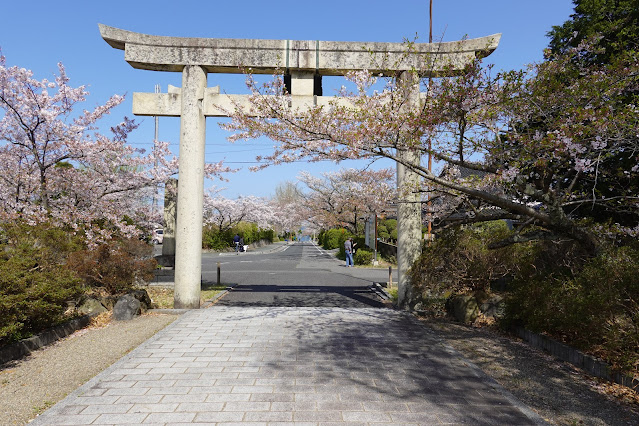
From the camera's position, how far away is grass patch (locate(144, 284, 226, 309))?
411 inches

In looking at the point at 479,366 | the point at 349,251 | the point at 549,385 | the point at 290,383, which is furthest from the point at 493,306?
the point at 349,251

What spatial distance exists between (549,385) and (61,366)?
636 cm

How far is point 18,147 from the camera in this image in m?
11.3

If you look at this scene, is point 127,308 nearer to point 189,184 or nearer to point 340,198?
point 189,184

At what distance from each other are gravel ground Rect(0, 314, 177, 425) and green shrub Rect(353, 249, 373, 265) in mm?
17190

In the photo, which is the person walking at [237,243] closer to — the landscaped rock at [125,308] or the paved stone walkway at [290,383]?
the landscaped rock at [125,308]

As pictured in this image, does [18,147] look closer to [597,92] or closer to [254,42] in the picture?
[254,42]

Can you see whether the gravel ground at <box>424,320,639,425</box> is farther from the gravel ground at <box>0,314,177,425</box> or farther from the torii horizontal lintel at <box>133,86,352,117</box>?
the torii horizontal lintel at <box>133,86,352,117</box>

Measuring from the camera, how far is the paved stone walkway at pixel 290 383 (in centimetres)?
402

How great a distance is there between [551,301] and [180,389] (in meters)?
5.35

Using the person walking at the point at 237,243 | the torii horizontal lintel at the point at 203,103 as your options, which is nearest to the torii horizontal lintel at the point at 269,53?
the torii horizontal lintel at the point at 203,103

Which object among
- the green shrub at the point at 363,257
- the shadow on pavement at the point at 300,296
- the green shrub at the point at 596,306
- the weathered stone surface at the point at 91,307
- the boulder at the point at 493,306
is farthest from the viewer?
the green shrub at the point at 363,257

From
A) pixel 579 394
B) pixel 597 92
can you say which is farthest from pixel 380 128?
pixel 579 394

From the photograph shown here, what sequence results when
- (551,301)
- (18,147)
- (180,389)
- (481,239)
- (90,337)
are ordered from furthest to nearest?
(18,147), (481,239), (90,337), (551,301), (180,389)
